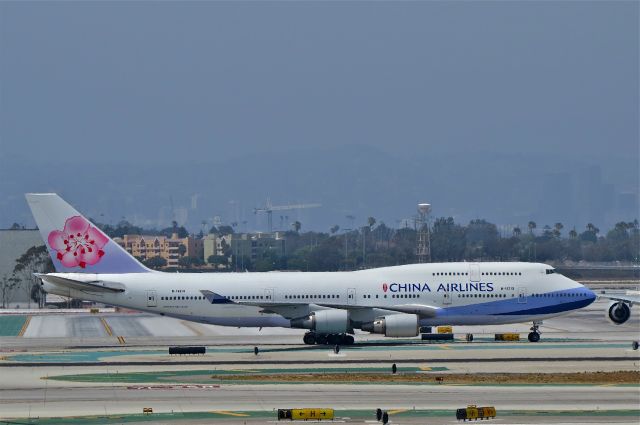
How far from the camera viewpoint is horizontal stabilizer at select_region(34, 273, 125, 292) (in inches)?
3285

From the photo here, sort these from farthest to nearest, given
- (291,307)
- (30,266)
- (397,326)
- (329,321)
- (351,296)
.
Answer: (30,266) → (351,296) → (291,307) → (397,326) → (329,321)

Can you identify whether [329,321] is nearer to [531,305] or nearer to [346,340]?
[346,340]

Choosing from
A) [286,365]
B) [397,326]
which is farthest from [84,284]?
[397,326]

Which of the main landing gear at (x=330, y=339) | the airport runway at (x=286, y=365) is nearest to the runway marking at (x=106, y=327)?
the airport runway at (x=286, y=365)

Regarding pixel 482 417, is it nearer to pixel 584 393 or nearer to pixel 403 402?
pixel 403 402

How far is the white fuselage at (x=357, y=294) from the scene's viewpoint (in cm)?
8531

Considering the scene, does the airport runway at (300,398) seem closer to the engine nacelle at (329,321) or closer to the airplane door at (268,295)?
the engine nacelle at (329,321)

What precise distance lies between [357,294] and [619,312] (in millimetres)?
17117

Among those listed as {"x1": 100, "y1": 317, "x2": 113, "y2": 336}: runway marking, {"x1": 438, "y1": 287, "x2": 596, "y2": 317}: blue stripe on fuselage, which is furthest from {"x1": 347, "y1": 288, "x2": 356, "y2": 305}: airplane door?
{"x1": 100, "y1": 317, "x2": 113, "y2": 336}: runway marking

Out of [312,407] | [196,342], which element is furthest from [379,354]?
[312,407]

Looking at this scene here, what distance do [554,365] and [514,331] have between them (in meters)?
28.6

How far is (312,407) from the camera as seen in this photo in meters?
53.2

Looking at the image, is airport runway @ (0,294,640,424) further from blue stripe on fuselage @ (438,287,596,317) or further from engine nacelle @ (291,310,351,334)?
blue stripe on fuselage @ (438,287,596,317)

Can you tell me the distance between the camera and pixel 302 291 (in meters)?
85.4
